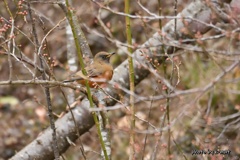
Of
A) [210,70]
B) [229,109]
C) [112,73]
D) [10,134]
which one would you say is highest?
[112,73]

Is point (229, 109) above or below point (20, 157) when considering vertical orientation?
below

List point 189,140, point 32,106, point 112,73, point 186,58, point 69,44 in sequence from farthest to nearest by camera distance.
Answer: point 32,106, point 186,58, point 189,140, point 69,44, point 112,73

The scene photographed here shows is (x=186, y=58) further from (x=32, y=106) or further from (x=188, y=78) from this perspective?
(x=32, y=106)

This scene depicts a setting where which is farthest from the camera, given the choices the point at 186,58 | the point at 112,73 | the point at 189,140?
the point at 186,58

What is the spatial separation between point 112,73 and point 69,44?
1087 mm

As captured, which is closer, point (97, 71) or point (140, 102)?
point (97, 71)

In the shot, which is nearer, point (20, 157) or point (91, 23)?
point (20, 157)

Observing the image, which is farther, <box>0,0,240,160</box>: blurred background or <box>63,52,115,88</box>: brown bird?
<box>0,0,240,160</box>: blurred background

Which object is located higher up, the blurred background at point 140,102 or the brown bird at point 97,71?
the brown bird at point 97,71

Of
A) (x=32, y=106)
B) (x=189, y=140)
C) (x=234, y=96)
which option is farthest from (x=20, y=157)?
(x=32, y=106)

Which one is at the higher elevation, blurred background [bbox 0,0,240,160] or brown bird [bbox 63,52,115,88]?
brown bird [bbox 63,52,115,88]

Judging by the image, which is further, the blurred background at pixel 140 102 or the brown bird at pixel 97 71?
the blurred background at pixel 140 102

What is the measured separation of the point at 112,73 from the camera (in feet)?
17.9

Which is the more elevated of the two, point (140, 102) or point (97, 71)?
point (97, 71)
